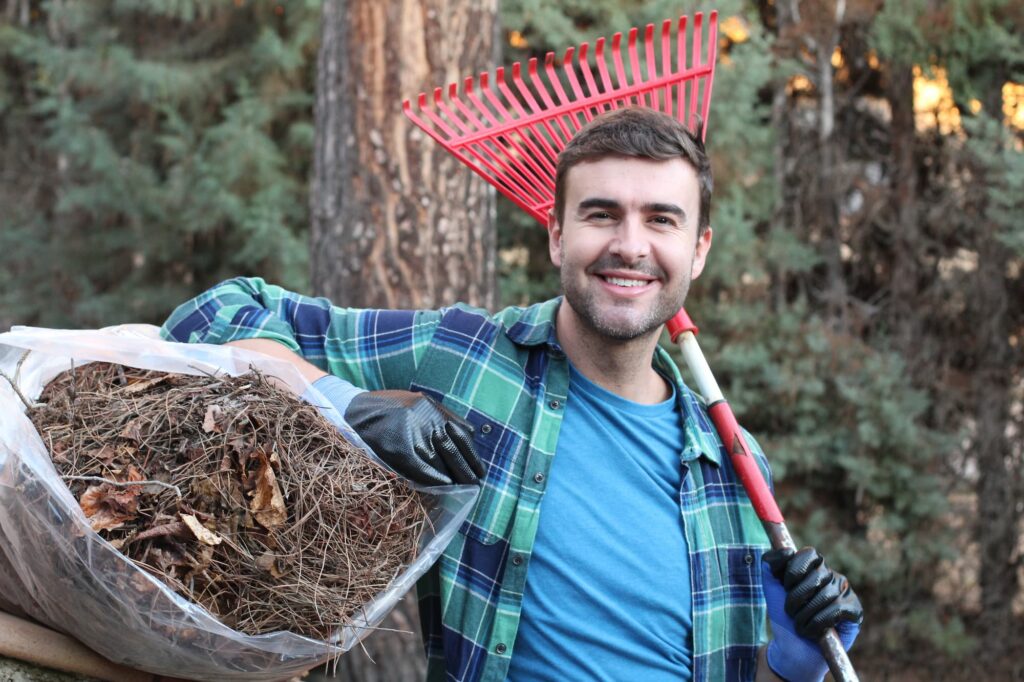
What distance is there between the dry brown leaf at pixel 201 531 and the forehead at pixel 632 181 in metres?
1.07

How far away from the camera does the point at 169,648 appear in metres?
1.41

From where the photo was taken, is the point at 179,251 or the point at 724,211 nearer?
the point at 724,211

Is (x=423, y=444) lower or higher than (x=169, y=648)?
higher

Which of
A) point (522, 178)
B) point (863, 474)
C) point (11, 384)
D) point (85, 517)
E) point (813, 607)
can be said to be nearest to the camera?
point (85, 517)

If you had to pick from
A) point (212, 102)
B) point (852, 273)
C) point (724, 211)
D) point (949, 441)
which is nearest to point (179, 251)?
point (212, 102)

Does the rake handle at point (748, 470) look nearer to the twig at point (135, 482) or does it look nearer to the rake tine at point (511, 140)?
the rake tine at point (511, 140)

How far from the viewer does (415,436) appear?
164cm

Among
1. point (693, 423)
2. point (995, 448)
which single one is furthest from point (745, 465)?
point (995, 448)

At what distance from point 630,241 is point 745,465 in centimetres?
55

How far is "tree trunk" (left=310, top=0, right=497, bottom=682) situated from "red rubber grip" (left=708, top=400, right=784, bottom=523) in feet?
4.56

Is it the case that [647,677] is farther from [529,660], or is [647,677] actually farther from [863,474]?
[863,474]

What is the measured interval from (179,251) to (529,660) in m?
5.09

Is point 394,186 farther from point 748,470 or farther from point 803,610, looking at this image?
point 803,610

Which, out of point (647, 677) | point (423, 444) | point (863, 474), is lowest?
point (863, 474)
